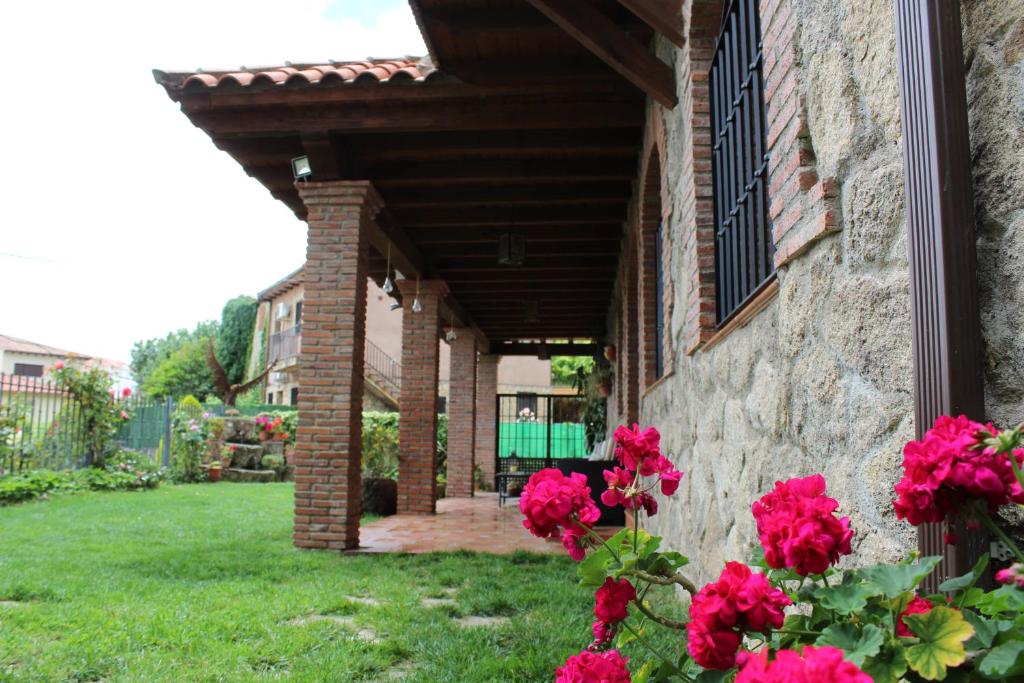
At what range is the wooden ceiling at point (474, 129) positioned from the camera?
16.5 feet

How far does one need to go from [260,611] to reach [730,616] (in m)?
3.58

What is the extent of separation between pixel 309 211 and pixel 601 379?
6543mm

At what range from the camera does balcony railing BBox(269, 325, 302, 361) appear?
29781 millimetres

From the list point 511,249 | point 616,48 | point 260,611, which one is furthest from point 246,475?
point 616,48

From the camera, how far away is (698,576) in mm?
3572

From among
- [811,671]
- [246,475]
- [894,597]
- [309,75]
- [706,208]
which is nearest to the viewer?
[811,671]

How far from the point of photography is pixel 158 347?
49.7 m

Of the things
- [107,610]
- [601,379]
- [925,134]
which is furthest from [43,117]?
[925,134]

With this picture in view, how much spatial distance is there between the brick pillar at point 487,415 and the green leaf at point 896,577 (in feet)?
47.3

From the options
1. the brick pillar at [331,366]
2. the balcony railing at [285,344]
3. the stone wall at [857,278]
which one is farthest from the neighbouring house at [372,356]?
the stone wall at [857,278]

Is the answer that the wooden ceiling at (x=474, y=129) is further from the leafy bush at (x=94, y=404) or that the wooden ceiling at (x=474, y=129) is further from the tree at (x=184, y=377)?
the tree at (x=184, y=377)

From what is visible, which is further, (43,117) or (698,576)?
(43,117)

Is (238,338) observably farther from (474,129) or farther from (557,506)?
(557,506)

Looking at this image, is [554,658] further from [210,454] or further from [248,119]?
[210,454]
